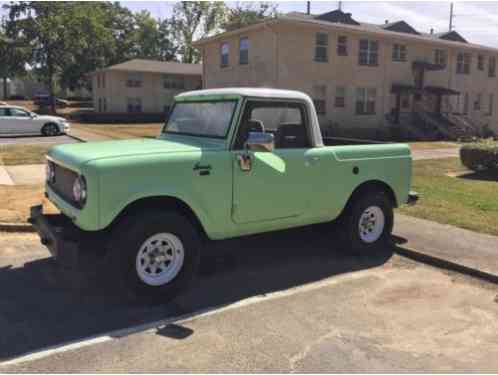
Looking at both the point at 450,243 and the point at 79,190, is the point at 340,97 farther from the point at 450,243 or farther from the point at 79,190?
the point at 79,190

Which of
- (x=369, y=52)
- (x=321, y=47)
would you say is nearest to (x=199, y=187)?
(x=321, y=47)

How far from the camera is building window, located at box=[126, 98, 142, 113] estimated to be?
1775 inches

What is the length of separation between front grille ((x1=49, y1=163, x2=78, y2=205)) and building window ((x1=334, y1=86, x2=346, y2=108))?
947 inches

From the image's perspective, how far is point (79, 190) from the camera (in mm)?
4371

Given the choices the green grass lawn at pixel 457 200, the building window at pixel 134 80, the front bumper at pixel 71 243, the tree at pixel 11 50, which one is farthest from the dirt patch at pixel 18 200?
the tree at pixel 11 50

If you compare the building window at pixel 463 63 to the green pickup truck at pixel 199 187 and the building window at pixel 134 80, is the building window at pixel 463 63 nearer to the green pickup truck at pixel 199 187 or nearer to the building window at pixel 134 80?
the building window at pixel 134 80

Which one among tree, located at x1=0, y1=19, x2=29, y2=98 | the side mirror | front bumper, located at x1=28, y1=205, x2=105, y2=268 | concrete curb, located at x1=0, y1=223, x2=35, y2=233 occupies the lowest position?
concrete curb, located at x1=0, y1=223, x2=35, y2=233

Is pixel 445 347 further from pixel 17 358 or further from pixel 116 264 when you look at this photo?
pixel 17 358

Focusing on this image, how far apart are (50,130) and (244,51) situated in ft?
38.2

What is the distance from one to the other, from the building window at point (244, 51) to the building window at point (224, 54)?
1.61 meters

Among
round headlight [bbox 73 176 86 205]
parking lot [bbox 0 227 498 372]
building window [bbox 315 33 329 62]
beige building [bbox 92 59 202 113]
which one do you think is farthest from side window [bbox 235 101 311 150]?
beige building [bbox 92 59 202 113]

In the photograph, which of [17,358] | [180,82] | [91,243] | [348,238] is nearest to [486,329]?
[348,238]

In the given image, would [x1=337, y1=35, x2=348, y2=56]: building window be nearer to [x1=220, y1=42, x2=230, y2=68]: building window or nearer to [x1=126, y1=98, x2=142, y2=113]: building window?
[x1=220, y1=42, x2=230, y2=68]: building window

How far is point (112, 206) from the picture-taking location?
4184 mm
